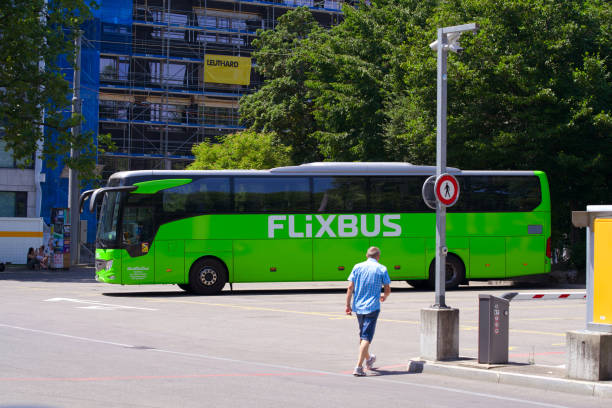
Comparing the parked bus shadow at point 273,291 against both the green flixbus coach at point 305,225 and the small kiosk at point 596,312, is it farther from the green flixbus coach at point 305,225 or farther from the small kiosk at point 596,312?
the small kiosk at point 596,312

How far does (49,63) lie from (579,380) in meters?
32.8

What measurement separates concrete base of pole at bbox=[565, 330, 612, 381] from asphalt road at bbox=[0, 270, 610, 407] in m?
0.46

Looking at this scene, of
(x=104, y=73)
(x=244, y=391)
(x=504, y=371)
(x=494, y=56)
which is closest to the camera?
(x=244, y=391)

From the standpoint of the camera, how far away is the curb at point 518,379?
8.97m

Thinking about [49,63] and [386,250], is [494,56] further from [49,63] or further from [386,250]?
[49,63]

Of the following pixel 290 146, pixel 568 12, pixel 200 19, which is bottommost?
pixel 290 146

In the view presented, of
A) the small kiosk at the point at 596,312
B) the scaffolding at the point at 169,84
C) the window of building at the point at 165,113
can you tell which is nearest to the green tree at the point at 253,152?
the scaffolding at the point at 169,84

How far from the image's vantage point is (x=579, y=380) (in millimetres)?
9281

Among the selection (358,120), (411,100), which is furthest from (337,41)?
(411,100)

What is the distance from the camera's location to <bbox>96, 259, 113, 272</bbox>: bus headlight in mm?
23766

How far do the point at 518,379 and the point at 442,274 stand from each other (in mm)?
2290

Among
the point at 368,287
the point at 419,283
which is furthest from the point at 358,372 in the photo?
the point at 419,283

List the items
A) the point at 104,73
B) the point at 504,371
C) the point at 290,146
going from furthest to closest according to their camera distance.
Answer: the point at 104,73 → the point at 290,146 → the point at 504,371

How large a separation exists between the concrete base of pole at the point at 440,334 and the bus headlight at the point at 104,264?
1465 centimetres
